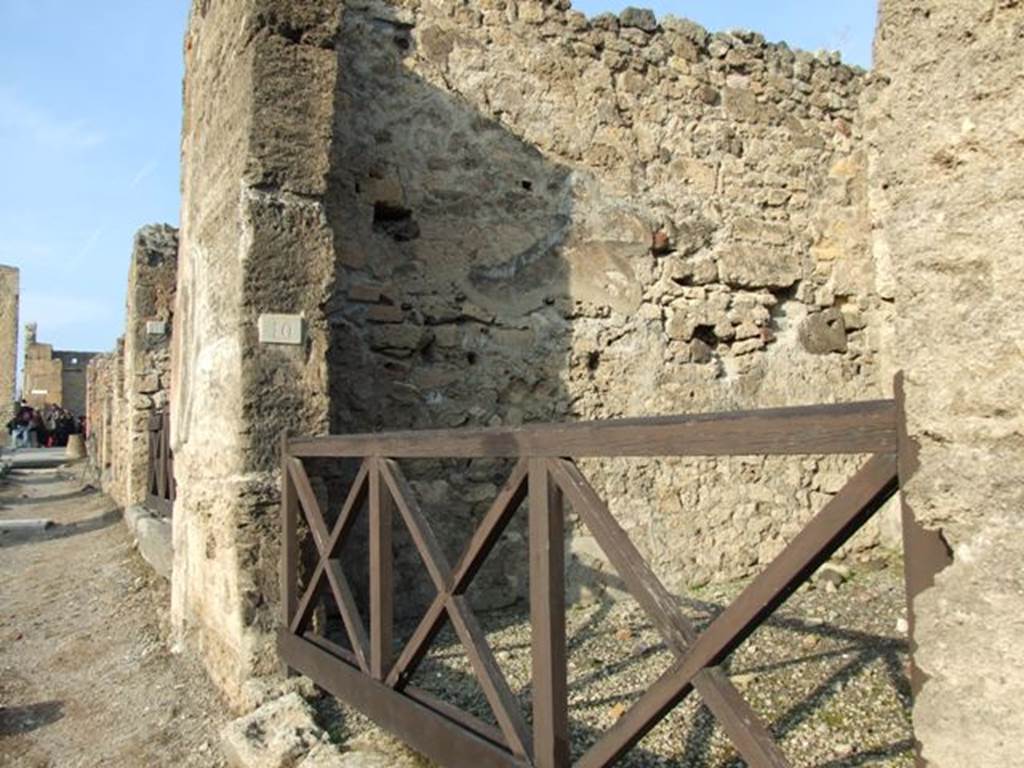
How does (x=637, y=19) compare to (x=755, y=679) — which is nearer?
(x=755, y=679)

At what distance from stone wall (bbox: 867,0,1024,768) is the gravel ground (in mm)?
1392

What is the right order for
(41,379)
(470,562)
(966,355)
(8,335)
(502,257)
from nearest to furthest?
(966,355) < (470,562) < (502,257) < (8,335) < (41,379)

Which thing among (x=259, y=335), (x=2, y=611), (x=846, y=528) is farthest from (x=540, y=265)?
(x=2, y=611)

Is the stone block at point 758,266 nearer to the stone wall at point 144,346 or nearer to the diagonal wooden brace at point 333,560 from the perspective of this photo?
the diagonal wooden brace at point 333,560

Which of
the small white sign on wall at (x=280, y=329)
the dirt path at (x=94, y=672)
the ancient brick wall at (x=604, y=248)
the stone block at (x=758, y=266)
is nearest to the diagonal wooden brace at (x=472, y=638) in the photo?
the small white sign on wall at (x=280, y=329)

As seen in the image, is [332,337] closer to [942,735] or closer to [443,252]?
[443,252]

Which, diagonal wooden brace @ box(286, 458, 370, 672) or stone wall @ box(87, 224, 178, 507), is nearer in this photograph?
diagonal wooden brace @ box(286, 458, 370, 672)

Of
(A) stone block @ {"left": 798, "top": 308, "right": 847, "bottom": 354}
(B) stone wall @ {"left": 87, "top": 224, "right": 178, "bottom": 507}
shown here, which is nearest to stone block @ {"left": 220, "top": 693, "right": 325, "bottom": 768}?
(A) stone block @ {"left": 798, "top": 308, "right": 847, "bottom": 354}

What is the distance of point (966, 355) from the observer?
124cm

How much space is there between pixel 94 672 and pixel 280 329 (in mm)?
2134

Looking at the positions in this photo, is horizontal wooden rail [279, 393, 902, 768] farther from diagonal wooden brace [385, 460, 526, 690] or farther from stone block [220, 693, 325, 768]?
stone block [220, 693, 325, 768]

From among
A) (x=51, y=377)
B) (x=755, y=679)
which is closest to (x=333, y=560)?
(x=755, y=679)

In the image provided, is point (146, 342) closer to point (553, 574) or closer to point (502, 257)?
point (502, 257)

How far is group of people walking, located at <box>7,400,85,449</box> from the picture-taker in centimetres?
2389
